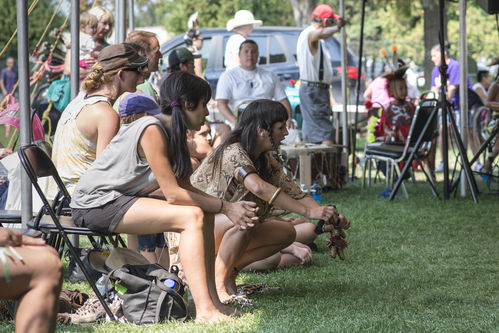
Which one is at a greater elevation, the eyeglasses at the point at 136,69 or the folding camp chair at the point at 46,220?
the eyeglasses at the point at 136,69

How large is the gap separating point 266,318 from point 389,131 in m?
5.97

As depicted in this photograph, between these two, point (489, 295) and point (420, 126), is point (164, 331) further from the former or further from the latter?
point (420, 126)

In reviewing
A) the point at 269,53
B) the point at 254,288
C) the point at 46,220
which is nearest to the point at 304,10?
the point at 269,53

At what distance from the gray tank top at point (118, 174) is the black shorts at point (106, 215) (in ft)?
0.08

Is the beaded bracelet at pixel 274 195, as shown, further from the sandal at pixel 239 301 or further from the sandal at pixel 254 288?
the sandal at pixel 254 288

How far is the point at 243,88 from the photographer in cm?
815

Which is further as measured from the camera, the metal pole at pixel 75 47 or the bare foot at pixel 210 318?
the metal pole at pixel 75 47

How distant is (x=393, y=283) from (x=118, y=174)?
1.86 metres

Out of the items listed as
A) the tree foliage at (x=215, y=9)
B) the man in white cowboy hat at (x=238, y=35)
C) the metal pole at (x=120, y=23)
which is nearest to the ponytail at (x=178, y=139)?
the metal pole at (x=120, y=23)

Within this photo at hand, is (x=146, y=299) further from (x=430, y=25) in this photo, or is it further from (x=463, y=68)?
(x=430, y=25)

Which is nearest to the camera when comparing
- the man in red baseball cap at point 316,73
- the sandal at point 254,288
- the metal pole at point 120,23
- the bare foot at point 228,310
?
the bare foot at point 228,310

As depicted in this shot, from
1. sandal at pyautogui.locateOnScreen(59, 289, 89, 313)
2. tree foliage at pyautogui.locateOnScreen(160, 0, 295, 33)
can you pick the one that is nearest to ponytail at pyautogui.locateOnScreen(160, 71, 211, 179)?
sandal at pyautogui.locateOnScreen(59, 289, 89, 313)

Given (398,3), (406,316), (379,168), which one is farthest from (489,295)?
(398,3)

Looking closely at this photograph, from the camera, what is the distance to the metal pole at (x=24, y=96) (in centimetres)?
412
